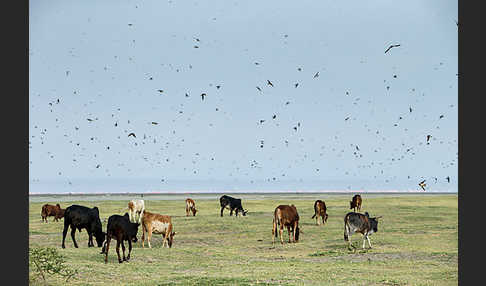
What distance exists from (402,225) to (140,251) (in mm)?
23029

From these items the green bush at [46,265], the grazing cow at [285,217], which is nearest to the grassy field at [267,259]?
the green bush at [46,265]

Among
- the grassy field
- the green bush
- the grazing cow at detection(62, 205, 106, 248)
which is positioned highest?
the grazing cow at detection(62, 205, 106, 248)

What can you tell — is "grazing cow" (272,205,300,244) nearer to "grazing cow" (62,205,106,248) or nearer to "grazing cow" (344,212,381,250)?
"grazing cow" (344,212,381,250)

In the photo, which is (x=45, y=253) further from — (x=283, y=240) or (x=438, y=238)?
(x=438, y=238)

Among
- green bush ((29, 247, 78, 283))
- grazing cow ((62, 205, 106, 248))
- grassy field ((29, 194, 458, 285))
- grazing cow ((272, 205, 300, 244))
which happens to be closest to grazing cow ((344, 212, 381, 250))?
grassy field ((29, 194, 458, 285))

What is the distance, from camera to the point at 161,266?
22453 millimetres

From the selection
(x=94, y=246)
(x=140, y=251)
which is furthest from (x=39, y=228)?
(x=140, y=251)

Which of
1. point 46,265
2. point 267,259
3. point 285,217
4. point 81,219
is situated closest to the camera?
point 46,265

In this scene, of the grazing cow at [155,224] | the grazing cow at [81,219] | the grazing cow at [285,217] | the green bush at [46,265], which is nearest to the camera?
the green bush at [46,265]

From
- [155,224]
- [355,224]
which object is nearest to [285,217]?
[355,224]

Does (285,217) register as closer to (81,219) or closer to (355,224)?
(355,224)

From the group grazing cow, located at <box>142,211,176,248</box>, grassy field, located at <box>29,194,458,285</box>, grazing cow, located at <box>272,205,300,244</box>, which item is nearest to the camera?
grassy field, located at <box>29,194,458,285</box>

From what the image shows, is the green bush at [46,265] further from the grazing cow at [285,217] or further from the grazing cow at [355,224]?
the grazing cow at [285,217]

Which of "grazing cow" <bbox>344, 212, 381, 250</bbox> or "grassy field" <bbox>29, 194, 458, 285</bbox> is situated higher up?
"grazing cow" <bbox>344, 212, 381, 250</bbox>
